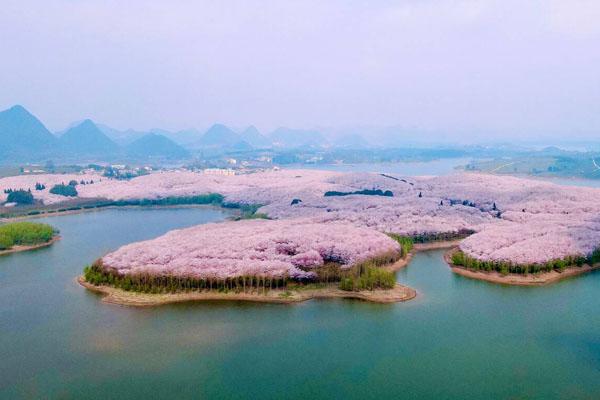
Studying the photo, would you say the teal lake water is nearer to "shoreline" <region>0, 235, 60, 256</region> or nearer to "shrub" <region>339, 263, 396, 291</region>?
"shrub" <region>339, 263, 396, 291</region>

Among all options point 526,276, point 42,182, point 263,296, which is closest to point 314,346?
point 263,296

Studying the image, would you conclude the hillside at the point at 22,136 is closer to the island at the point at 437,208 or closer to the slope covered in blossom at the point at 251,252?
the island at the point at 437,208

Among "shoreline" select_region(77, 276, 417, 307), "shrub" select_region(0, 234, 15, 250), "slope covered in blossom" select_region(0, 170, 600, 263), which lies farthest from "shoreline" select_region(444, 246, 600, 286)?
"shrub" select_region(0, 234, 15, 250)

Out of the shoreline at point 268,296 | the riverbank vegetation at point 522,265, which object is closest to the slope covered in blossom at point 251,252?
the shoreline at point 268,296

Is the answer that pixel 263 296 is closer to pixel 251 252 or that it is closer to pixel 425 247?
pixel 251 252

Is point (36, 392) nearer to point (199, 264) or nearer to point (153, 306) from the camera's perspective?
point (153, 306)


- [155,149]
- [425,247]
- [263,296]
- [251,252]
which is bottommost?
[425,247]

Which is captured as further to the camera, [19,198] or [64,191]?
[64,191]
